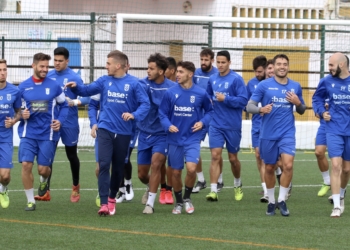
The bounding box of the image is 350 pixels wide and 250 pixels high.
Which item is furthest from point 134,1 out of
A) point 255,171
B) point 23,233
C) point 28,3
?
point 23,233

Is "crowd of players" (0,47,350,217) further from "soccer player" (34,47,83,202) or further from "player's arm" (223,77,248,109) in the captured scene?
"player's arm" (223,77,248,109)

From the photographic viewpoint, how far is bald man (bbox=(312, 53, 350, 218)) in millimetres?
11070

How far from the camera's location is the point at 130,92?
36.0 feet

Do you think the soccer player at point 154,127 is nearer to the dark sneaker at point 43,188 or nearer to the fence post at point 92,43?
the dark sneaker at point 43,188

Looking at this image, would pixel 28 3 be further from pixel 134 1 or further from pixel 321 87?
pixel 321 87

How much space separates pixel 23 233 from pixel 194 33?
14.5 m

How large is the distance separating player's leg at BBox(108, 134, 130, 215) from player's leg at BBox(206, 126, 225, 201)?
2154 millimetres

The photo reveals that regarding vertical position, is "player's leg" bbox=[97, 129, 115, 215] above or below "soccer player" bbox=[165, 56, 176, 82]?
below

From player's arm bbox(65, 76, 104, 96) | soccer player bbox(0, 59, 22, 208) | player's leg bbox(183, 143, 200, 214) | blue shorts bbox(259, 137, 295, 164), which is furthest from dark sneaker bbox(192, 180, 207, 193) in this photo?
soccer player bbox(0, 59, 22, 208)

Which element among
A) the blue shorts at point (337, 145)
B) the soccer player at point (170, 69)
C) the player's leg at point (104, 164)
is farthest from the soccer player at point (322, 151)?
the player's leg at point (104, 164)

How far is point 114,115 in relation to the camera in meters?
10.9

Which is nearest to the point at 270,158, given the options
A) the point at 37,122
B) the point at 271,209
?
the point at 271,209

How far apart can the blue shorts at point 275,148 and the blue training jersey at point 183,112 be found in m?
0.81

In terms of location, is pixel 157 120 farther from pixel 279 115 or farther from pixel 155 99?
pixel 279 115
